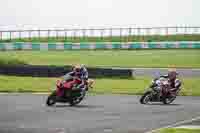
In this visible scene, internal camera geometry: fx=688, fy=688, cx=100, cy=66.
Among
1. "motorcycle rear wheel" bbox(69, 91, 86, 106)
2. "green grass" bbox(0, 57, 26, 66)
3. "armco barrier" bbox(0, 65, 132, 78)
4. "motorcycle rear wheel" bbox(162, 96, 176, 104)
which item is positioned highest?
"green grass" bbox(0, 57, 26, 66)

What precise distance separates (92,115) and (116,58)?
118 ft

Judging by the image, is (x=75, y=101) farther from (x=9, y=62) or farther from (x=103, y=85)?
(x=9, y=62)

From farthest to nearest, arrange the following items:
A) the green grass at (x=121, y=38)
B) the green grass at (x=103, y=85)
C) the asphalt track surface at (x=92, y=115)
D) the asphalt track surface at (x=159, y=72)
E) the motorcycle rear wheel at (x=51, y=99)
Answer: the green grass at (x=121, y=38)
the asphalt track surface at (x=159, y=72)
the green grass at (x=103, y=85)
the motorcycle rear wheel at (x=51, y=99)
the asphalt track surface at (x=92, y=115)

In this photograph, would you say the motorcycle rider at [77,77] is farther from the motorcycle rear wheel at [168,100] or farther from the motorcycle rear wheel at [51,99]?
the motorcycle rear wheel at [168,100]

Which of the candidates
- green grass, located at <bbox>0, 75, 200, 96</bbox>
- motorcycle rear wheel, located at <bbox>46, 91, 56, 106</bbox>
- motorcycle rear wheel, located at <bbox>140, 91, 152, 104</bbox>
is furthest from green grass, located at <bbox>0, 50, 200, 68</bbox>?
motorcycle rear wheel, located at <bbox>46, 91, 56, 106</bbox>

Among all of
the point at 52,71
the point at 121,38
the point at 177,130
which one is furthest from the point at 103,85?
the point at 121,38

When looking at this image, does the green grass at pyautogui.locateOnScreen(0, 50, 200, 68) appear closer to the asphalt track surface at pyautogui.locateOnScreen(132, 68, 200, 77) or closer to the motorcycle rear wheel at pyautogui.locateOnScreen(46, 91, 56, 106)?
the asphalt track surface at pyautogui.locateOnScreen(132, 68, 200, 77)

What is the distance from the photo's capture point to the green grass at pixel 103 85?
3503 cm

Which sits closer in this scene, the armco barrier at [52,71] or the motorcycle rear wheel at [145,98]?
the motorcycle rear wheel at [145,98]

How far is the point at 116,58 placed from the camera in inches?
2368

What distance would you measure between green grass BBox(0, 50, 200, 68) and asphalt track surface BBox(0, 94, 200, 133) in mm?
20315

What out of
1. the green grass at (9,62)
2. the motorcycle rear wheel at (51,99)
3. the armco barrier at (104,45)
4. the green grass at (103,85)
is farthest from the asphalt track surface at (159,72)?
the armco barrier at (104,45)

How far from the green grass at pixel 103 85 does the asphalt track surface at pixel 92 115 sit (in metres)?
3.38

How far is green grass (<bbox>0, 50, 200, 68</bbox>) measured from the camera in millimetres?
54406
